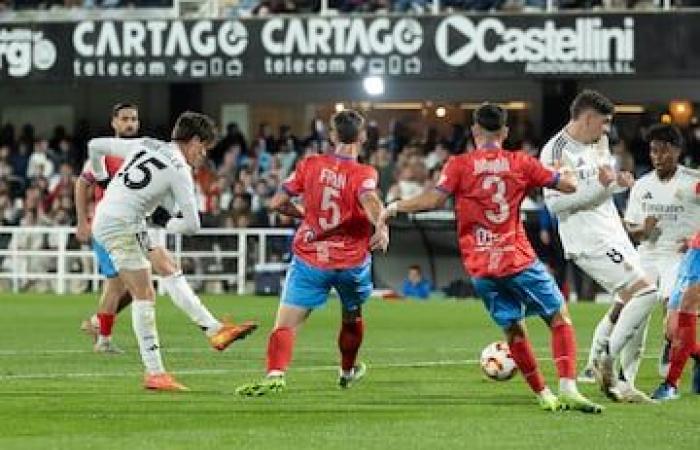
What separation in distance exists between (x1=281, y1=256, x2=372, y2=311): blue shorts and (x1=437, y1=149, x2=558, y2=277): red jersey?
1.60 meters

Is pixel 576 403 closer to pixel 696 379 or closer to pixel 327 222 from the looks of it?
pixel 696 379

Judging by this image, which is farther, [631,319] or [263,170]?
[263,170]

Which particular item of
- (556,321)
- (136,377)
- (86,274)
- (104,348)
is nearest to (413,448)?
(556,321)

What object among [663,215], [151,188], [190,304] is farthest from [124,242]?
[663,215]

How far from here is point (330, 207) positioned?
52.6 feet

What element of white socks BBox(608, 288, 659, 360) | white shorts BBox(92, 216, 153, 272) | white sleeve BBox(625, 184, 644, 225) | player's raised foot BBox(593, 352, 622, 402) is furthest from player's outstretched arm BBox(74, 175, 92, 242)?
player's raised foot BBox(593, 352, 622, 402)

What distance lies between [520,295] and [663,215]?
3.71m

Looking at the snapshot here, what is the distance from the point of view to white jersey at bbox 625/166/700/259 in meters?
18.0

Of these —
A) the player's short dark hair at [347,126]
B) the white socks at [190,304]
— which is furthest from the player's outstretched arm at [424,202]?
the white socks at [190,304]

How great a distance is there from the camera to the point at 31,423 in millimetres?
13828

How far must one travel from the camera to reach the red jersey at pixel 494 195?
14.8 m

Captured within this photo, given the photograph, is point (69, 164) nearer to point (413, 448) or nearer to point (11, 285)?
point (11, 285)

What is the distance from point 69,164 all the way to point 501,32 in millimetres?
8492

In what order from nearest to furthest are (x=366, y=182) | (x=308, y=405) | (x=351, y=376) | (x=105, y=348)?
(x=308, y=405)
(x=366, y=182)
(x=351, y=376)
(x=105, y=348)
